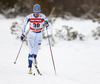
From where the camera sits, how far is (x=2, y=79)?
169 inches

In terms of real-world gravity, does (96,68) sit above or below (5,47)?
below

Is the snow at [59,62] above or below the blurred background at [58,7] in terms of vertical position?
below

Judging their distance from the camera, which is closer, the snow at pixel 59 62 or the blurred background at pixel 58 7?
the snow at pixel 59 62

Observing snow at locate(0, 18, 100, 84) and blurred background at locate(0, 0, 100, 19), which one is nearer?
snow at locate(0, 18, 100, 84)

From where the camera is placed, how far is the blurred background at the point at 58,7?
57.5ft

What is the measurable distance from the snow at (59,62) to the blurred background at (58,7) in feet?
12.6

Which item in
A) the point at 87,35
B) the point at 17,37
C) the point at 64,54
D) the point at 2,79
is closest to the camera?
the point at 2,79

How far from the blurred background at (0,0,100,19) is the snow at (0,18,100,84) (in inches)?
151

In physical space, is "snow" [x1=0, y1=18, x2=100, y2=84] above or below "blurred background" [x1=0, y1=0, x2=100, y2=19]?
below

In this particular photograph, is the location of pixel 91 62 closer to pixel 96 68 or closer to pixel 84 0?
pixel 96 68

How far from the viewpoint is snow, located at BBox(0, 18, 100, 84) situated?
206 inches

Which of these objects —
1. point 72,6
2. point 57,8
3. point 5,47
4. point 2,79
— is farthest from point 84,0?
point 2,79

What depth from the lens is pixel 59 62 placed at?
891 centimetres

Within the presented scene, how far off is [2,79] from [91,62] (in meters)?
5.68
